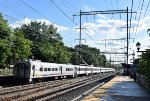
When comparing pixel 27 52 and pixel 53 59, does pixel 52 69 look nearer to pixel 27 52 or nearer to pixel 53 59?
pixel 27 52

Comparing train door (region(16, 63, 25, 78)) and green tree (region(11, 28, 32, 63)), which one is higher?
green tree (region(11, 28, 32, 63))

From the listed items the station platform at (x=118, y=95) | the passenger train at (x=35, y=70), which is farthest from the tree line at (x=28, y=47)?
the station platform at (x=118, y=95)

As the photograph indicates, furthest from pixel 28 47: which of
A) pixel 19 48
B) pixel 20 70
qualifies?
pixel 20 70

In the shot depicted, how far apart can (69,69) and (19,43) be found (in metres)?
11.1

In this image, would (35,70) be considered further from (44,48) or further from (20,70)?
(44,48)

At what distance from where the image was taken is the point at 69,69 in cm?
6475

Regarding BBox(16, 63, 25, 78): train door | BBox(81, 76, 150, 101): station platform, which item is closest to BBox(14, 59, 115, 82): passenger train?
BBox(16, 63, 25, 78): train door

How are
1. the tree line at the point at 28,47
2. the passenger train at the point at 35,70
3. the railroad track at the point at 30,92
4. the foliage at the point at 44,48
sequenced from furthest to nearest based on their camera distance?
1. the foliage at the point at 44,48
2. the tree line at the point at 28,47
3. the passenger train at the point at 35,70
4. the railroad track at the point at 30,92

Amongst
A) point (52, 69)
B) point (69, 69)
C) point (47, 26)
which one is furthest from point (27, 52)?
point (47, 26)

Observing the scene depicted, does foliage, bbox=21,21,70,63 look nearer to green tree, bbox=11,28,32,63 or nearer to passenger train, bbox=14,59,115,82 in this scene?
green tree, bbox=11,28,32,63

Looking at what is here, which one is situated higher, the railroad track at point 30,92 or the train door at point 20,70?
the train door at point 20,70

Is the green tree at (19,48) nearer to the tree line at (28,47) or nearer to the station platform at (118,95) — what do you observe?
the tree line at (28,47)

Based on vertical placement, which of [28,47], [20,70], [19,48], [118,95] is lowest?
[118,95]

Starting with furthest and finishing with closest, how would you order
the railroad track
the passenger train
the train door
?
the train door → the passenger train → the railroad track
